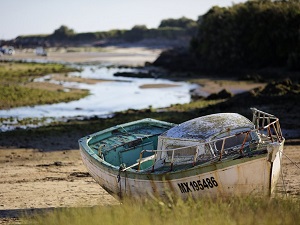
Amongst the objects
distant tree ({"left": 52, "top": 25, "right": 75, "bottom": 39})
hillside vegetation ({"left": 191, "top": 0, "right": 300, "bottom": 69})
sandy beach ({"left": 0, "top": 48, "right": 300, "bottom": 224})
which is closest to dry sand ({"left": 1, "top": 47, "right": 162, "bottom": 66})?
hillside vegetation ({"left": 191, "top": 0, "right": 300, "bottom": 69})

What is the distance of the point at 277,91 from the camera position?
26844 mm

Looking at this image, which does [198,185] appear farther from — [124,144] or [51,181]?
[51,181]

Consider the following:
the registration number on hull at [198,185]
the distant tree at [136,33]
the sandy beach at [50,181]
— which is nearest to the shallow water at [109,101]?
the sandy beach at [50,181]

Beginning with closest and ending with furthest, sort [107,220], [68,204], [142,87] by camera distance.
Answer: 1. [107,220]
2. [68,204]
3. [142,87]

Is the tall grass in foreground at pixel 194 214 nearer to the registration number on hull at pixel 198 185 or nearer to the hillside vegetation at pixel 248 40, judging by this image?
the registration number on hull at pixel 198 185

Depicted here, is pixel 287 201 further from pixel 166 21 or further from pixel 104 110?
pixel 166 21

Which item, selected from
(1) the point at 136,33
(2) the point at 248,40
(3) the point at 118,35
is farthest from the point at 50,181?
(3) the point at 118,35

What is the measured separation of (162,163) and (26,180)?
18.0 feet

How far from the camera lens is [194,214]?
8.34 metres

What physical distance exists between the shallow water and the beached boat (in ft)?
44.4

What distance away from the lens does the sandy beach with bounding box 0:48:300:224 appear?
40.8ft

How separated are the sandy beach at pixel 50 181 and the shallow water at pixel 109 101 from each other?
574 cm

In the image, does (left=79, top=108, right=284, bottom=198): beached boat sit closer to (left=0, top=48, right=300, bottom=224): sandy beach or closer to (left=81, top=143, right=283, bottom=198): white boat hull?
(left=81, top=143, right=283, bottom=198): white boat hull

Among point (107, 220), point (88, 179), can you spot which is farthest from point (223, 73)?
point (107, 220)
